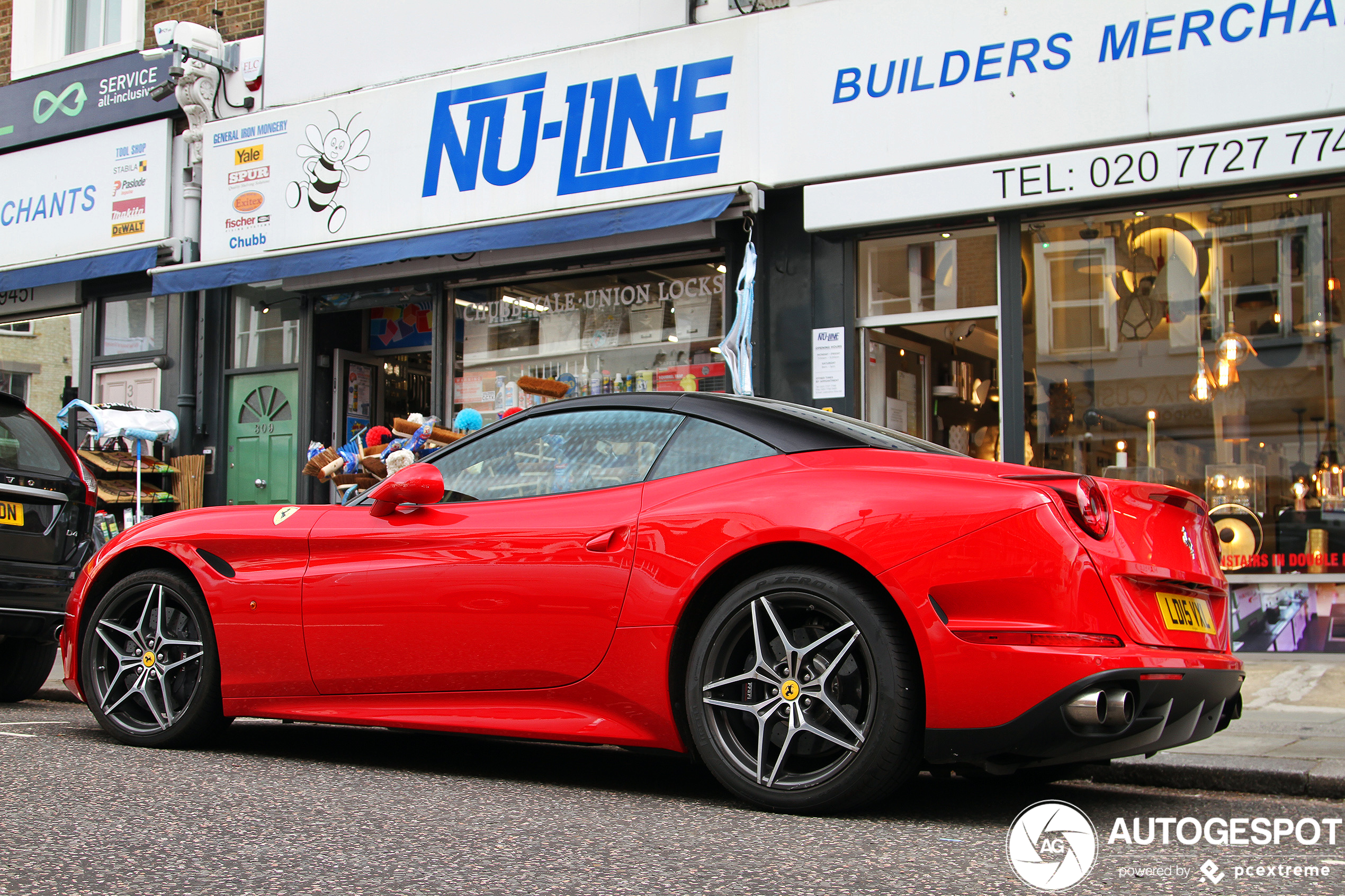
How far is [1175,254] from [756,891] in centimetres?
717

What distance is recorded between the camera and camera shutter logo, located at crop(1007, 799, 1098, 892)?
2873mm

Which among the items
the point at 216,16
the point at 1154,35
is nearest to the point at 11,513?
the point at 1154,35

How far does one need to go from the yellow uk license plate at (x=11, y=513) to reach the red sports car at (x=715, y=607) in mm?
1762

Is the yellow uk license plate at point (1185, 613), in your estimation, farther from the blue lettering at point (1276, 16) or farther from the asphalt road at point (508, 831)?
the blue lettering at point (1276, 16)

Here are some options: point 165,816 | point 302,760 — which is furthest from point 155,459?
point 165,816

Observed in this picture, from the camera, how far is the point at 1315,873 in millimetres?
2963

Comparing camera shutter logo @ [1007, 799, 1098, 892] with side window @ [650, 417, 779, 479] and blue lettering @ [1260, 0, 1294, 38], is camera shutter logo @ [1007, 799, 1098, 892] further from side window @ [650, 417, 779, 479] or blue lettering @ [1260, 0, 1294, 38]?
blue lettering @ [1260, 0, 1294, 38]

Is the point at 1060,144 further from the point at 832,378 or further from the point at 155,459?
the point at 155,459

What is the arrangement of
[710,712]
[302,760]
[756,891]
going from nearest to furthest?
[756,891], [710,712], [302,760]

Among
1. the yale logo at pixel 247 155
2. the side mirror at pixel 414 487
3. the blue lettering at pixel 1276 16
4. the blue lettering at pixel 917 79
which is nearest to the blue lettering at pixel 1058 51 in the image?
the blue lettering at pixel 917 79

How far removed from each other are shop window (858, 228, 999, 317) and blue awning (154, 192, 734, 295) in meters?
1.26

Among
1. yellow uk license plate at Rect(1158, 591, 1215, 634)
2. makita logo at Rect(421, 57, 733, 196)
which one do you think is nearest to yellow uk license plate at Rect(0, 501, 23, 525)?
makita logo at Rect(421, 57, 733, 196)

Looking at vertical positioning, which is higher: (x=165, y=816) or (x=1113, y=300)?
(x=1113, y=300)

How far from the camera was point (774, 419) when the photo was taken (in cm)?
399
